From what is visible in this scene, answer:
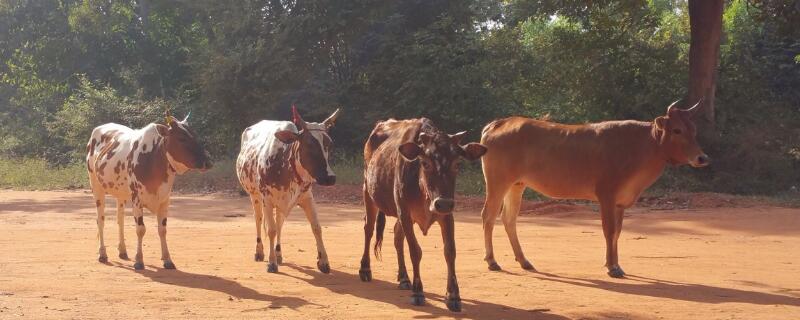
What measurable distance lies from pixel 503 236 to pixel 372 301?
540 cm

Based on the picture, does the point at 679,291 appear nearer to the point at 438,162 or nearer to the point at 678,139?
the point at 678,139

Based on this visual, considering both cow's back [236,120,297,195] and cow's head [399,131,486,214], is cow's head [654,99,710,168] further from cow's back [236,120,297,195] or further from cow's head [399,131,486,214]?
cow's back [236,120,297,195]

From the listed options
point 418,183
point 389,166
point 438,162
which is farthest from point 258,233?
point 438,162

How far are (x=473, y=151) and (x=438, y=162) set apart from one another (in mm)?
479

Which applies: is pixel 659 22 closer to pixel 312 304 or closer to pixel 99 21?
pixel 312 304

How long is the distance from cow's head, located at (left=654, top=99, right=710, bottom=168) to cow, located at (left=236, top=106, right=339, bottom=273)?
3764 mm

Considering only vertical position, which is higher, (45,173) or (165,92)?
(165,92)

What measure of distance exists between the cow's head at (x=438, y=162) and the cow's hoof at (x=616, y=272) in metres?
2.61

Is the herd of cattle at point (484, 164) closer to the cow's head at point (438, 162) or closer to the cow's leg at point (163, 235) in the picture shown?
the cow's leg at point (163, 235)

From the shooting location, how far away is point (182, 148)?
35.9ft

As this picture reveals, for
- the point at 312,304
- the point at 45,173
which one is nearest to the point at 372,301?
the point at 312,304

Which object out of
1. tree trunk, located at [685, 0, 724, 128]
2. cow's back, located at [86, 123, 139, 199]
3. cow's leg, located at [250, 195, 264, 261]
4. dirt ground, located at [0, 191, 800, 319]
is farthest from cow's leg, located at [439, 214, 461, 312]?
tree trunk, located at [685, 0, 724, 128]

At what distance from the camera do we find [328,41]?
28266 mm

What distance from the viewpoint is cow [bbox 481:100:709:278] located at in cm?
1043
